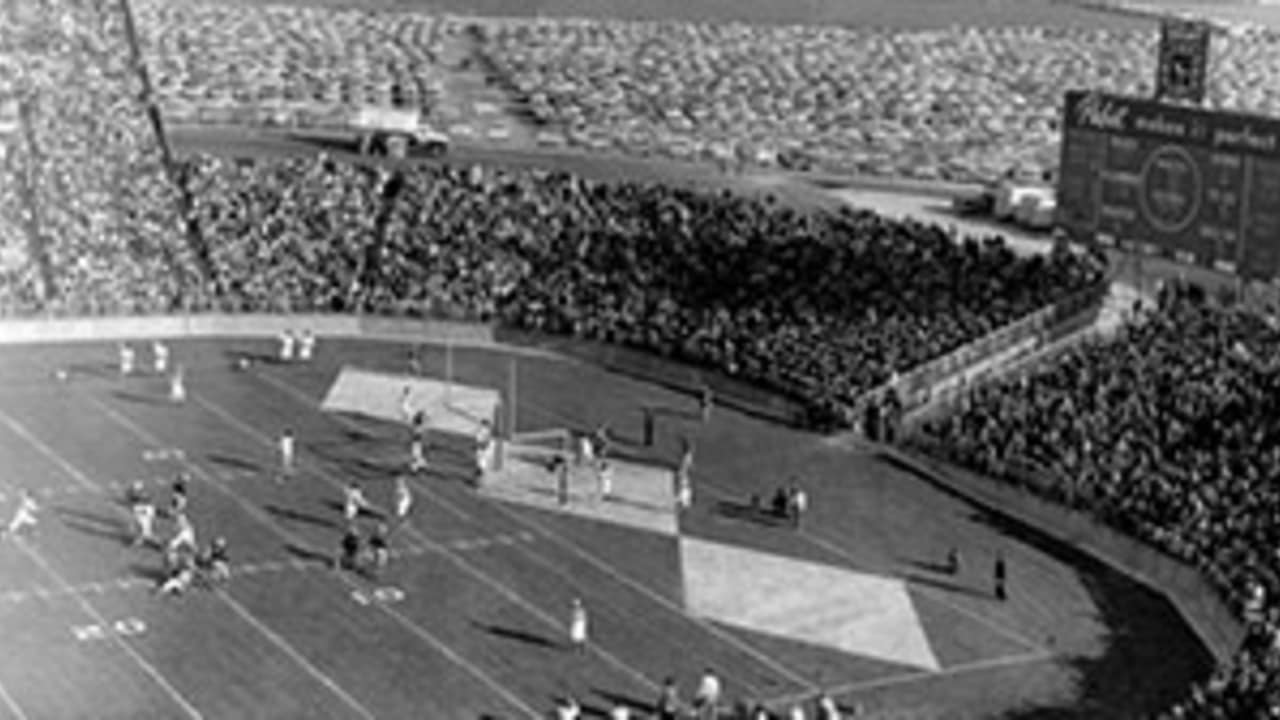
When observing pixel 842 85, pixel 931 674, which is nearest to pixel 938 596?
pixel 931 674

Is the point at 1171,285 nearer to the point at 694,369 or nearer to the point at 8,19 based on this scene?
the point at 694,369

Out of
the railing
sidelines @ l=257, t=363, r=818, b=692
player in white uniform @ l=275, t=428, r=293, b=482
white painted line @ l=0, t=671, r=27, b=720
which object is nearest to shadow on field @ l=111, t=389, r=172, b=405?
player in white uniform @ l=275, t=428, r=293, b=482

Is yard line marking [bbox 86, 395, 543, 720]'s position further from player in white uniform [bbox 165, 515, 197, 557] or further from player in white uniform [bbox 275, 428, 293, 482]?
player in white uniform [bbox 165, 515, 197, 557]

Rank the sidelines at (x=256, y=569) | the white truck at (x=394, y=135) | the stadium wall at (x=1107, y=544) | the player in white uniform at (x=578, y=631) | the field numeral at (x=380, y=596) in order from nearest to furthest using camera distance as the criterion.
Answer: the player in white uniform at (x=578, y=631)
the sidelines at (x=256, y=569)
the field numeral at (x=380, y=596)
the stadium wall at (x=1107, y=544)
the white truck at (x=394, y=135)

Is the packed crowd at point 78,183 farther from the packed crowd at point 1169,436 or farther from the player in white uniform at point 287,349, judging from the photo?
the packed crowd at point 1169,436

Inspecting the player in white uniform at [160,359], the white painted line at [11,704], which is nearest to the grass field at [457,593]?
the white painted line at [11,704]

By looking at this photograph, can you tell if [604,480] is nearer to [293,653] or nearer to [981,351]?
[293,653]
